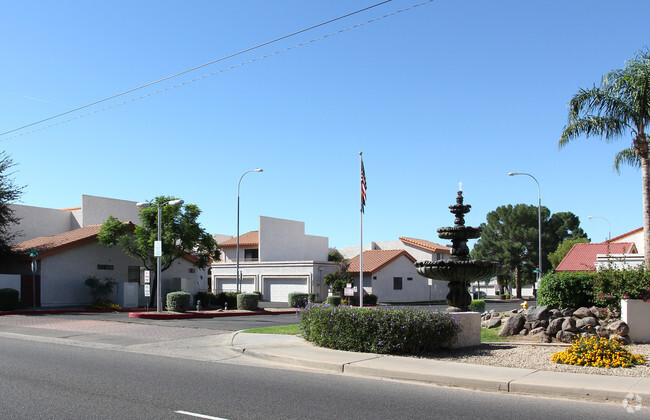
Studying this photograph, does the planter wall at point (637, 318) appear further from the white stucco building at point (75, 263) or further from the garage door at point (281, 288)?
the garage door at point (281, 288)

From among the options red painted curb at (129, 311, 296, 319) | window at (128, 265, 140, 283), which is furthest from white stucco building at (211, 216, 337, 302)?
red painted curb at (129, 311, 296, 319)

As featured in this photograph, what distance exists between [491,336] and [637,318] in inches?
142

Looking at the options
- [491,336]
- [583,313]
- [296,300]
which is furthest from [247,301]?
[583,313]

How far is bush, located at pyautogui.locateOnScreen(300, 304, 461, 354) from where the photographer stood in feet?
39.8

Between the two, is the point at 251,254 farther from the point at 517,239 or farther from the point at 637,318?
the point at 637,318

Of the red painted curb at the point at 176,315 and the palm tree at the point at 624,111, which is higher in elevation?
the palm tree at the point at 624,111

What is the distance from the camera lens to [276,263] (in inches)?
1885

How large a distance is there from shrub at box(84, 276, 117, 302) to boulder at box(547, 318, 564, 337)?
87.2 ft

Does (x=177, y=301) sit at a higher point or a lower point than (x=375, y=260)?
lower

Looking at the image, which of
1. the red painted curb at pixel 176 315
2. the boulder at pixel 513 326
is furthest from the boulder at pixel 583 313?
the red painted curb at pixel 176 315

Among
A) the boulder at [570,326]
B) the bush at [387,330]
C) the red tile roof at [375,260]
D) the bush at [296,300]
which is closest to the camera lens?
the bush at [387,330]

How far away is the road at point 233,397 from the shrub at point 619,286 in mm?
7454

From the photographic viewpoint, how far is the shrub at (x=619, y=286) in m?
14.2

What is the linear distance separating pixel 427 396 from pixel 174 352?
7662 millimetres
